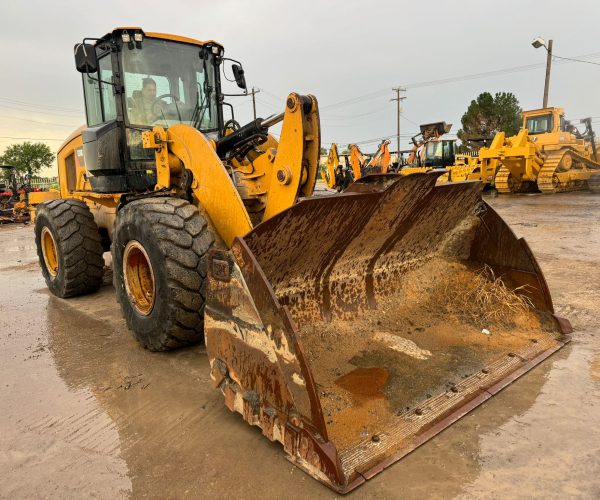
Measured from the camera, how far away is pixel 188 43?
16.1ft

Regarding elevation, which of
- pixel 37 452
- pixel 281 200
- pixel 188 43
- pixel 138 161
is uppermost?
pixel 188 43

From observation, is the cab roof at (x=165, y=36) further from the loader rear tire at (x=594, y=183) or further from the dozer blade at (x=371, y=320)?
the loader rear tire at (x=594, y=183)

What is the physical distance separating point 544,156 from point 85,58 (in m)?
17.3

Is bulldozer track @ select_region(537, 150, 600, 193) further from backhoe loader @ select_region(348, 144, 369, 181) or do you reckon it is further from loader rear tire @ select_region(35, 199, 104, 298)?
loader rear tire @ select_region(35, 199, 104, 298)

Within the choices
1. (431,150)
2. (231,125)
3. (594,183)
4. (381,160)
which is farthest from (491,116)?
(231,125)

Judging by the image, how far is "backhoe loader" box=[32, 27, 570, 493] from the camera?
2.38 m

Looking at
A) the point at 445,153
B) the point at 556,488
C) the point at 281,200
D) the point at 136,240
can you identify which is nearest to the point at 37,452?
the point at 136,240

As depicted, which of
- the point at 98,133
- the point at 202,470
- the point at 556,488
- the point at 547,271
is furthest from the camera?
the point at 547,271

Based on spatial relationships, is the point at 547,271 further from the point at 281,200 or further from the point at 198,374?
the point at 198,374

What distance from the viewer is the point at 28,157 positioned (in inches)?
Answer: 1511

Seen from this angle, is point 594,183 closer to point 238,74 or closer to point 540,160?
point 540,160

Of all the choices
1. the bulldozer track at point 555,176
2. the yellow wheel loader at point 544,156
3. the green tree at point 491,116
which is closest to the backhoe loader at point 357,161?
the yellow wheel loader at point 544,156

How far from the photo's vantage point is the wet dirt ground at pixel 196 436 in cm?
215

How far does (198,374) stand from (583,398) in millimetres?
2521
